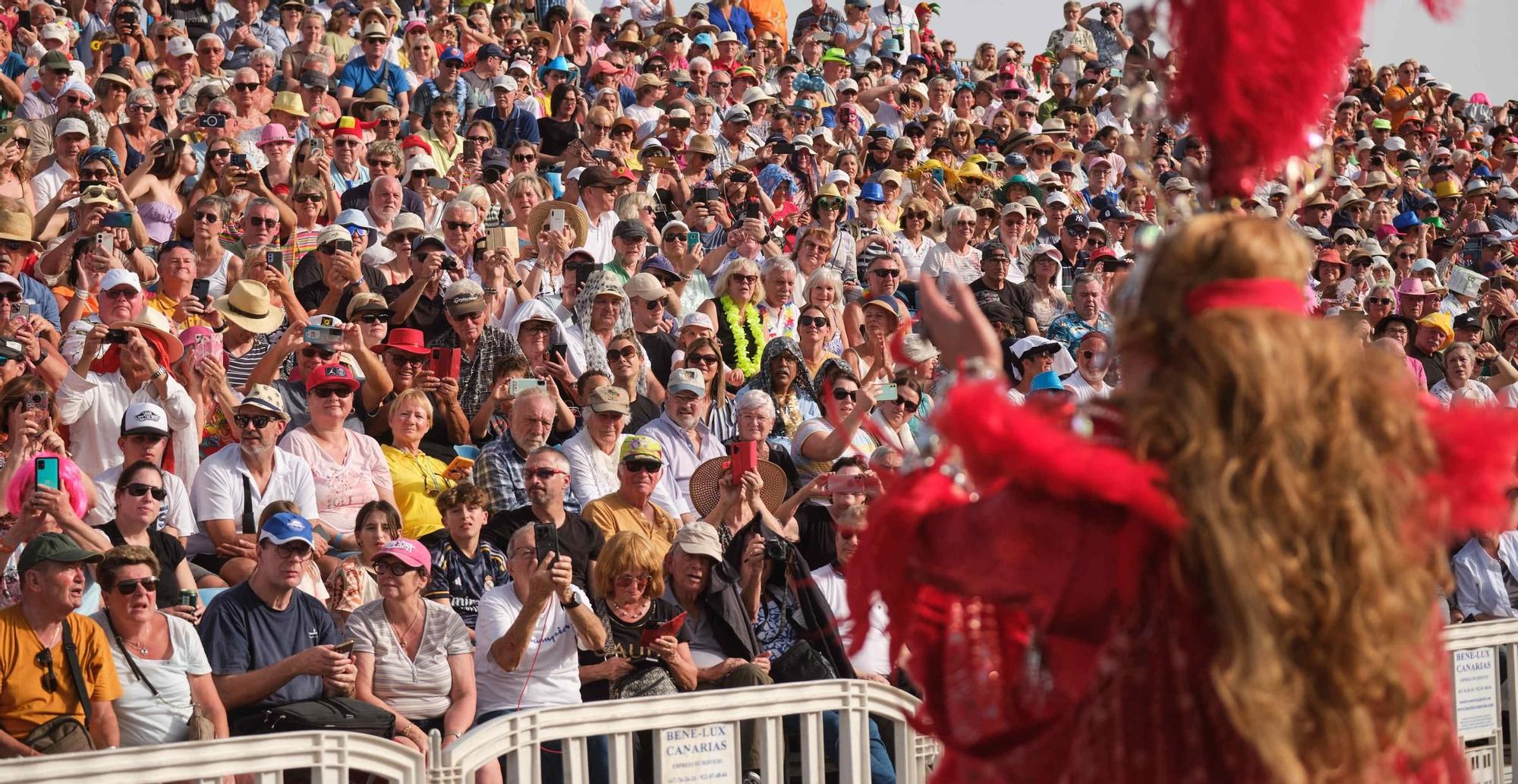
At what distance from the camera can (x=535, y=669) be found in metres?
7.18

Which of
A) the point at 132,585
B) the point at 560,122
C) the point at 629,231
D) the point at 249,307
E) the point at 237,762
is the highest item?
the point at 560,122

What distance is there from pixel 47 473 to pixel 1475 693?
18.3 ft

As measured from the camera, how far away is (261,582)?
7.04m

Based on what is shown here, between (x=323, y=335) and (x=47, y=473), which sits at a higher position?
(x=323, y=335)

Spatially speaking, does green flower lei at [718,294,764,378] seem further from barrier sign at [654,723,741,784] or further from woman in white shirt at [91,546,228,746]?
barrier sign at [654,723,741,784]

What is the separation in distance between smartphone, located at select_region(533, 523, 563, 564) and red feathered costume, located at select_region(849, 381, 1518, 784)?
467 cm

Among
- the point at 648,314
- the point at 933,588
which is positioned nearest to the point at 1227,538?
the point at 933,588

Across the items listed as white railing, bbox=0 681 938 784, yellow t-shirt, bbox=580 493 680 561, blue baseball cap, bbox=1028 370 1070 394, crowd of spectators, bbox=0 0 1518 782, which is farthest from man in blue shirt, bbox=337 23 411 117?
white railing, bbox=0 681 938 784

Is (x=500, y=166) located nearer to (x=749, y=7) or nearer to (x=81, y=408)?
(x=81, y=408)

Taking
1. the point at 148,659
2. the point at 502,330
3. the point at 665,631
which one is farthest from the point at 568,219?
the point at 148,659

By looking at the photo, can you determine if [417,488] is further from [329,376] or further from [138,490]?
[138,490]

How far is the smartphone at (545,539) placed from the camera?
7.23 metres

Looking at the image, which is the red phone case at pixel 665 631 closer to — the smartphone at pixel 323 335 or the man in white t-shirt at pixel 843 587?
the man in white t-shirt at pixel 843 587

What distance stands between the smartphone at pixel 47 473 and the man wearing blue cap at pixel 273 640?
80cm
